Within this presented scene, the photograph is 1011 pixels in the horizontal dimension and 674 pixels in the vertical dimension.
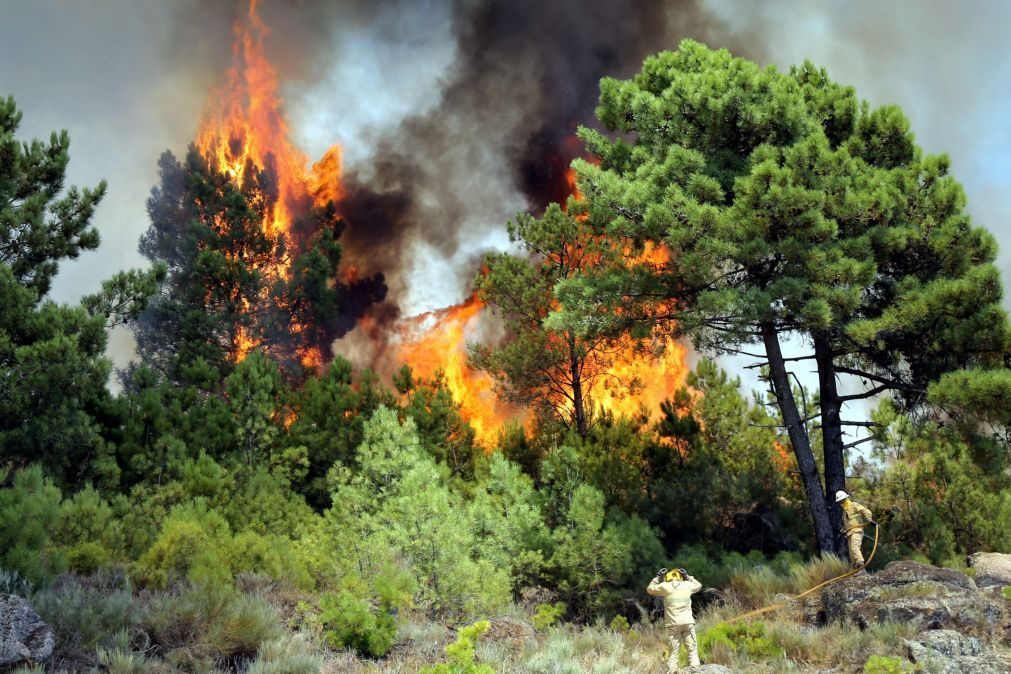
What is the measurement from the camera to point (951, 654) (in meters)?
7.45

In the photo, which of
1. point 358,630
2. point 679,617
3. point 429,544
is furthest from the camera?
point 429,544

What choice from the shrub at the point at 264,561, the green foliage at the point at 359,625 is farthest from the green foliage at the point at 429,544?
the green foliage at the point at 359,625

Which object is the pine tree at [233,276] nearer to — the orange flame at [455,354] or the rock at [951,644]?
the orange flame at [455,354]

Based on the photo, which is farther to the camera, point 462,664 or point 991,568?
point 991,568

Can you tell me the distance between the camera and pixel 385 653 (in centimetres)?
826

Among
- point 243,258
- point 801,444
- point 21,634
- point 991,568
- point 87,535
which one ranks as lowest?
point 991,568

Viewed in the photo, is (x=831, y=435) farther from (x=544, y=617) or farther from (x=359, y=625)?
(x=359, y=625)

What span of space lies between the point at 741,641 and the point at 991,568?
7923 mm

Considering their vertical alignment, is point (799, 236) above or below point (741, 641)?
above

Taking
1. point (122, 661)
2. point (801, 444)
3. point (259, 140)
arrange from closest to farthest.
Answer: point (122, 661) < point (801, 444) < point (259, 140)

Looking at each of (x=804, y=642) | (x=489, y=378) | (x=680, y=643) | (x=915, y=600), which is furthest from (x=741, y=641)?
(x=489, y=378)

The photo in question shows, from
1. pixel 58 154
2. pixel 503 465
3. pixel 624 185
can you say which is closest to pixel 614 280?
pixel 624 185

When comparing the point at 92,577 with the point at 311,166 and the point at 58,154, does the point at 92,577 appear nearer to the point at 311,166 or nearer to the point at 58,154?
the point at 58,154

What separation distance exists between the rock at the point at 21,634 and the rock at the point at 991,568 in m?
11.8
